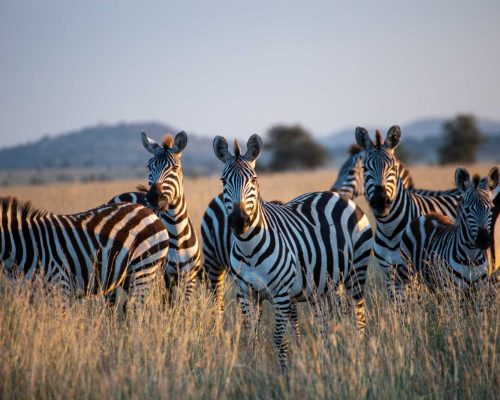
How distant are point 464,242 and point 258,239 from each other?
7.31ft

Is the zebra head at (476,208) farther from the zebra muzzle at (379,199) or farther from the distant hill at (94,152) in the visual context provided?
the distant hill at (94,152)

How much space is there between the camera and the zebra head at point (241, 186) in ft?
17.0

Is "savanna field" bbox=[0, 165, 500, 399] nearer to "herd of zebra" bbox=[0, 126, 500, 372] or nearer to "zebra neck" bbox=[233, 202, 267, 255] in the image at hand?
"herd of zebra" bbox=[0, 126, 500, 372]

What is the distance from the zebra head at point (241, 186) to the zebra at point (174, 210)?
137cm

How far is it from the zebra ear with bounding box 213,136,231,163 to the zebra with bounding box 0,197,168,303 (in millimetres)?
1352

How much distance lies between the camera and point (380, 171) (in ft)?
22.3

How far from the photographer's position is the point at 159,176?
6824 millimetres

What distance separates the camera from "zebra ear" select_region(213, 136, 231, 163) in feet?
19.0

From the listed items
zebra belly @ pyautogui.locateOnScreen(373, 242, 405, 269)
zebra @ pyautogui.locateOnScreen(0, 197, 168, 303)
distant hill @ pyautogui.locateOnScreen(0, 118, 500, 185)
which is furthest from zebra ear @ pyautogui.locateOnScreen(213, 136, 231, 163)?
A: distant hill @ pyautogui.locateOnScreen(0, 118, 500, 185)

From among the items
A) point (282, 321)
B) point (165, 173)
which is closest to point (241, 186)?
point (282, 321)

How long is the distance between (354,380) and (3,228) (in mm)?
3847

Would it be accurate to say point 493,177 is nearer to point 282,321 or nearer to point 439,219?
point 439,219

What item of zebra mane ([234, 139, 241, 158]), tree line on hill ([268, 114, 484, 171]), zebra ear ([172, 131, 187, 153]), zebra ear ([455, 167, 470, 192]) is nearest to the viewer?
zebra mane ([234, 139, 241, 158])

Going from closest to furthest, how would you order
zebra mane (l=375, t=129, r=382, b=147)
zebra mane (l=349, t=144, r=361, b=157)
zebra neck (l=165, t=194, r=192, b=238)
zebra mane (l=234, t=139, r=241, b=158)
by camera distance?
zebra mane (l=234, t=139, r=241, b=158) < zebra mane (l=375, t=129, r=382, b=147) < zebra neck (l=165, t=194, r=192, b=238) < zebra mane (l=349, t=144, r=361, b=157)
